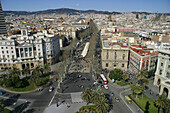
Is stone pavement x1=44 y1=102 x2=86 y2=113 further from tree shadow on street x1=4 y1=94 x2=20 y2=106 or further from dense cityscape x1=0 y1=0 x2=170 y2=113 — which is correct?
tree shadow on street x1=4 y1=94 x2=20 y2=106

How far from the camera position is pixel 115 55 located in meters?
68.1

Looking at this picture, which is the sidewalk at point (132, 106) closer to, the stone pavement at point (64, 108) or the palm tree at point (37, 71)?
the stone pavement at point (64, 108)

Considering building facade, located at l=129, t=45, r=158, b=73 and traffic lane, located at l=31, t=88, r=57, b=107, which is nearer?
traffic lane, located at l=31, t=88, r=57, b=107

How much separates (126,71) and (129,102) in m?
25.9

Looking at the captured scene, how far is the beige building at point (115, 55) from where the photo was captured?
66.9 m

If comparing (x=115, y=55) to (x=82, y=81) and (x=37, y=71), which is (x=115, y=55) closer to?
(x=82, y=81)

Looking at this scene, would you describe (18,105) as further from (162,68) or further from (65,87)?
(162,68)

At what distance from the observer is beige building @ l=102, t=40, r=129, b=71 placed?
66875 mm

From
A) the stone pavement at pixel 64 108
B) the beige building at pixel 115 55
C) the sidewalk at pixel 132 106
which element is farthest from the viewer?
the beige building at pixel 115 55

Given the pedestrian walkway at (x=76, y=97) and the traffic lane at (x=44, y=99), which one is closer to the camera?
the traffic lane at (x=44, y=99)

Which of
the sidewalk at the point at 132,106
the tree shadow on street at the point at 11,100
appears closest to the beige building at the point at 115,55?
the sidewalk at the point at 132,106

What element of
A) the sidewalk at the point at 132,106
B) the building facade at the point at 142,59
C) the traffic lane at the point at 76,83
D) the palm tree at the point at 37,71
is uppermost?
the building facade at the point at 142,59

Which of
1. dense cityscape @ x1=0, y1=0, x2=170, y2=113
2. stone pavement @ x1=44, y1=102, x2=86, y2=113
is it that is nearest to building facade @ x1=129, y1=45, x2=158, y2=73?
dense cityscape @ x1=0, y1=0, x2=170, y2=113

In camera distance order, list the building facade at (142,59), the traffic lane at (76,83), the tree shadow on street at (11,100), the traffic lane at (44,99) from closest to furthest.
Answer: the traffic lane at (44,99) < the tree shadow on street at (11,100) < the traffic lane at (76,83) < the building facade at (142,59)
